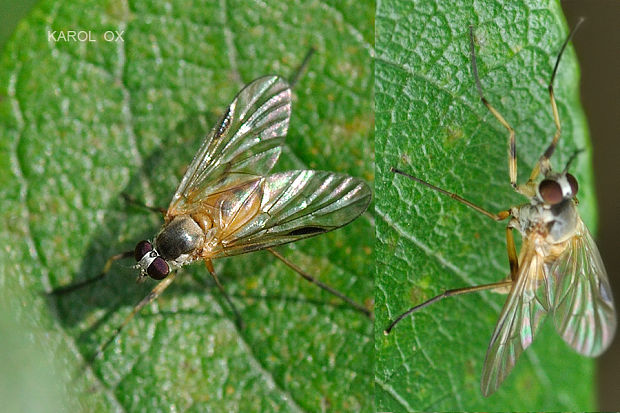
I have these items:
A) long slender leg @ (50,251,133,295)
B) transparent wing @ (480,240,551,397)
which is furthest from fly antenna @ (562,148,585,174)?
long slender leg @ (50,251,133,295)

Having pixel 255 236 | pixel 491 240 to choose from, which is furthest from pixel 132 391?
pixel 491 240

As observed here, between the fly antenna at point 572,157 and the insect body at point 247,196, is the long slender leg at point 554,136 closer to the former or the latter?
the fly antenna at point 572,157

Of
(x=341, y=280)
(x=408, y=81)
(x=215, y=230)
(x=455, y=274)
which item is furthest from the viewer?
(x=215, y=230)

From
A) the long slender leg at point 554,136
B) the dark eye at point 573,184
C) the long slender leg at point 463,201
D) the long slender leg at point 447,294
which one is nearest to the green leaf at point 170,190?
the long slender leg at point 447,294

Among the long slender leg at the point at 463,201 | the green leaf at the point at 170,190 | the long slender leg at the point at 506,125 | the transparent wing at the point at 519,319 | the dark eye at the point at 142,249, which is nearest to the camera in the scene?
the long slender leg at the point at 463,201

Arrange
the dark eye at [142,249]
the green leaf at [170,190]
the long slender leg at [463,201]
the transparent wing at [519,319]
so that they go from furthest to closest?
the dark eye at [142,249], the green leaf at [170,190], the transparent wing at [519,319], the long slender leg at [463,201]

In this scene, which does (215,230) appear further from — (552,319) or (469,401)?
(552,319)

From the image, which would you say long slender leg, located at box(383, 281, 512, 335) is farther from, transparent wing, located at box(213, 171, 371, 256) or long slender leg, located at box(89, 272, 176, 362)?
long slender leg, located at box(89, 272, 176, 362)
